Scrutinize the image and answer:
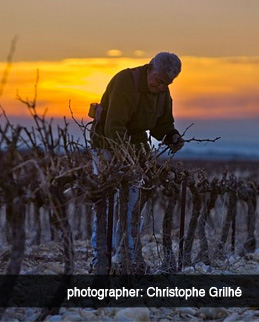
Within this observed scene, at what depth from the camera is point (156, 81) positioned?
7297 millimetres

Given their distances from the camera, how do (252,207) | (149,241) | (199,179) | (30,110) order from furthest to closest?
(252,207)
(149,241)
(199,179)
(30,110)

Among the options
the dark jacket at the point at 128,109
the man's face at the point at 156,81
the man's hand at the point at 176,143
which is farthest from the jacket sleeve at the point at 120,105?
the man's hand at the point at 176,143

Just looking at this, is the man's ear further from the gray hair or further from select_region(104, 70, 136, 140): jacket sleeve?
select_region(104, 70, 136, 140): jacket sleeve

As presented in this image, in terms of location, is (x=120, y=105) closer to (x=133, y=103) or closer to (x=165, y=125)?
(x=133, y=103)

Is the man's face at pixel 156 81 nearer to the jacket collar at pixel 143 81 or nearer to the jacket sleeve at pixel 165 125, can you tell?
the jacket collar at pixel 143 81

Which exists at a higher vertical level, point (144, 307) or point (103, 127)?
point (103, 127)

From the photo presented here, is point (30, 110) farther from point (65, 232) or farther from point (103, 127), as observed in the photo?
point (103, 127)

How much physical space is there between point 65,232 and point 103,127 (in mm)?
2369

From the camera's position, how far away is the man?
Answer: 283 inches

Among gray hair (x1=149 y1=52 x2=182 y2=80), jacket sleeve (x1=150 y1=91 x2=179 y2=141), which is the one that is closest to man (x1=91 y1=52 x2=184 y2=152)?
gray hair (x1=149 y1=52 x2=182 y2=80)

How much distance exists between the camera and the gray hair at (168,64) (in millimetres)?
7199

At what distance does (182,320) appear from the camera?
6195 millimetres

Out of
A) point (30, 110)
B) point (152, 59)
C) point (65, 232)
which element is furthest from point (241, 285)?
point (30, 110)

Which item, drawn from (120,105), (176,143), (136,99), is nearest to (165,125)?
(176,143)
